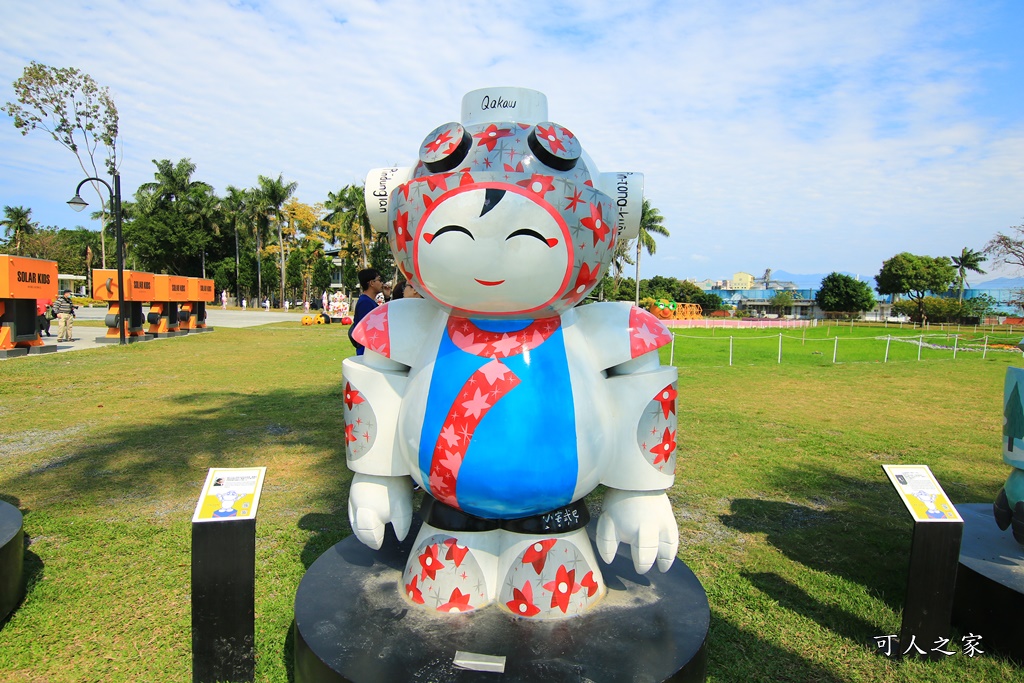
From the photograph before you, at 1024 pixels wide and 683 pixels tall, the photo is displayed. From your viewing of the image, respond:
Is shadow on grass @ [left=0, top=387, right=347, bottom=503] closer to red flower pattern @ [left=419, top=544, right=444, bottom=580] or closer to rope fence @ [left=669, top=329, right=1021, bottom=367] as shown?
red flower pattern @ [left=419, top=544, right=444, bottom=580]

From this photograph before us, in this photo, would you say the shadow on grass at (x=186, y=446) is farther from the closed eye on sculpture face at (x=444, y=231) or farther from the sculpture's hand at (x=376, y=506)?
the closed eye on sculpture face at (x=444, y=231)

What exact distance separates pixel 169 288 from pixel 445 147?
17.2 m

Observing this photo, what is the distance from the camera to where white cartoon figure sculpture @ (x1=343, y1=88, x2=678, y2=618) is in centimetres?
214

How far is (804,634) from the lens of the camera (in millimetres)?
3064

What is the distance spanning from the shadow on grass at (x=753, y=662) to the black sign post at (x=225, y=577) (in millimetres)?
1961

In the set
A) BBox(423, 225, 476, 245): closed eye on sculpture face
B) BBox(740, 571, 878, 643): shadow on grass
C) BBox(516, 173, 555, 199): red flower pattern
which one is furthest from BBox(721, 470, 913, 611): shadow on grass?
BBox(423, 225, 476, 245): closed eye on sculpture face

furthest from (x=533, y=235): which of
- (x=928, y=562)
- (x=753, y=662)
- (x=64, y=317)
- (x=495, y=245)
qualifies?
(x=64, y=317)

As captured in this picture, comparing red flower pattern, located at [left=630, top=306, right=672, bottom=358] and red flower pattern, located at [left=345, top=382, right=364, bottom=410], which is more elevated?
red flower pattern, located at [left=630, top=306, right=672, bottom=358]

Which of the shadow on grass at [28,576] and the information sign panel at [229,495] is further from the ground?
the information sign panel at [229,495]

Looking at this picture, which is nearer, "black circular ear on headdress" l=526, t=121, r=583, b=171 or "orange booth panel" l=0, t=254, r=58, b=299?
"black circular ear on headdress" l=526, t=121, r=583, b=171

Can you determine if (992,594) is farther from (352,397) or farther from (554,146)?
(352,397)

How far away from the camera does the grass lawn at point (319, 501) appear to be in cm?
288

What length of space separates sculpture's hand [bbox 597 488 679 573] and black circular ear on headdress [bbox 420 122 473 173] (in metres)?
1.44

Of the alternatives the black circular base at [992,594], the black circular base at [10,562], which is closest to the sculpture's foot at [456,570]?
the black circular base at [10,562]
